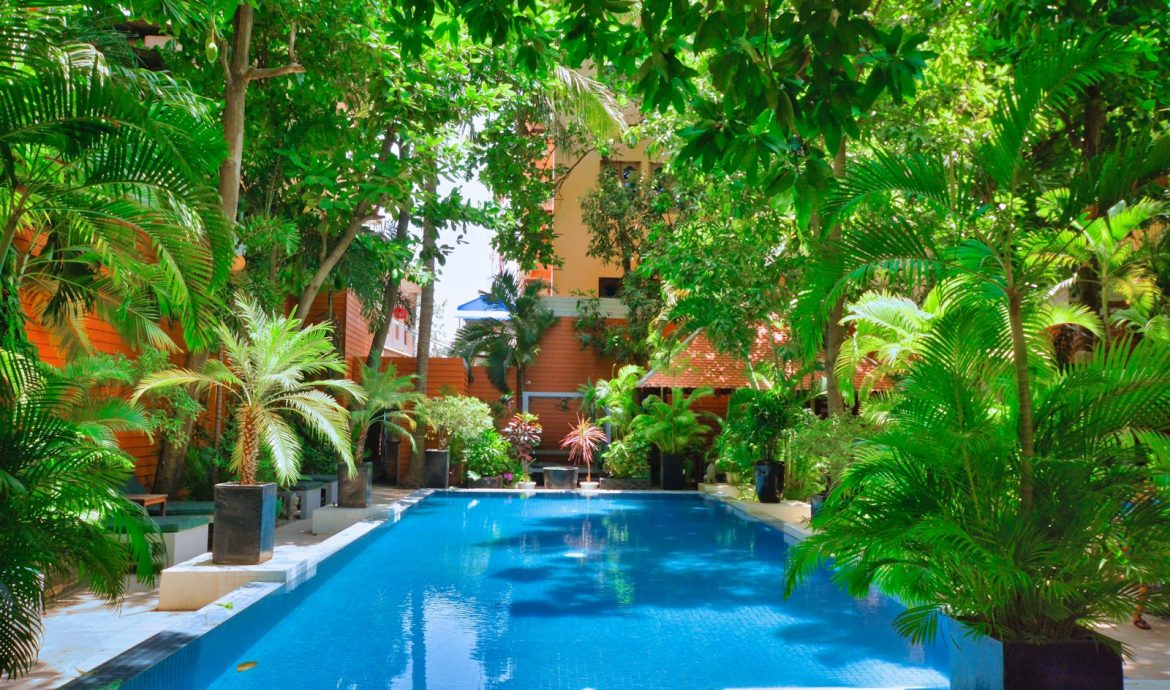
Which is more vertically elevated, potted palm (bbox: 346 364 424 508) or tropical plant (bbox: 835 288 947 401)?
tropical plant (bbox: 835 288 947 401)

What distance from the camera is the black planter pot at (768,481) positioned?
14.5 metres

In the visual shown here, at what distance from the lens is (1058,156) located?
29.5 feet

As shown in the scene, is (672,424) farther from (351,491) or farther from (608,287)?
(608,287)

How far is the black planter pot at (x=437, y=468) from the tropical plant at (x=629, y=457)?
3.46m

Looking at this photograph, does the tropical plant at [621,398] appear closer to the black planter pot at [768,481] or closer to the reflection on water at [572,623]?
the black planter pot at [768,481]

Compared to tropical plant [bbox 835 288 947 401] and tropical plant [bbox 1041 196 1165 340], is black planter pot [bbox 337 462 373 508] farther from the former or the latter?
tropical plant [bbox 1041 196 1165 340]

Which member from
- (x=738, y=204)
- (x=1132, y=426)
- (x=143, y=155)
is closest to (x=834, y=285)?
(x=1132, y=426)

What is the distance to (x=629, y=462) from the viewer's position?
62.2 feet

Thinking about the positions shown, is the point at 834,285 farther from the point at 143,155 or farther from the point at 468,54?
the point at 468,54

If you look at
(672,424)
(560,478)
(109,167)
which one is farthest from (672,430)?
(109,167)

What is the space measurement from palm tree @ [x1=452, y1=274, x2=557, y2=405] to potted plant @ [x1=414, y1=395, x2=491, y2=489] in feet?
16.7

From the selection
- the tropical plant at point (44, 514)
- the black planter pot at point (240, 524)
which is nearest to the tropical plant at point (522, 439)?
the black planter pot at point (240, 524)

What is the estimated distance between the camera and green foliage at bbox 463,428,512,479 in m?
17.7

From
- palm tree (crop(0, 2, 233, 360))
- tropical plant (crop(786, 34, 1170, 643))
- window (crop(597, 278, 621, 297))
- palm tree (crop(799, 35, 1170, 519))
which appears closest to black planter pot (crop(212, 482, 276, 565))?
palm tree (crop(0, 2, 233, 360))
